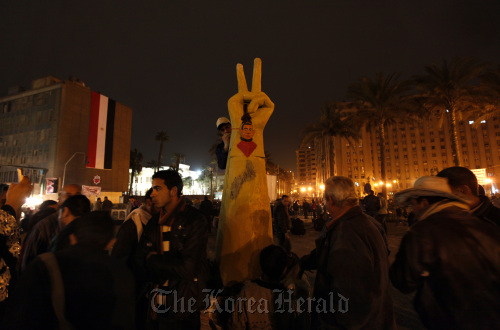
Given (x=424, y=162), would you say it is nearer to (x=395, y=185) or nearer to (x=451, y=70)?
(x=395, y=185)

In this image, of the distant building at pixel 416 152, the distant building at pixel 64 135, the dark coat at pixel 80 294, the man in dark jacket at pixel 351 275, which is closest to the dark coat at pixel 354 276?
the man in dark jacket at pixel 351 275

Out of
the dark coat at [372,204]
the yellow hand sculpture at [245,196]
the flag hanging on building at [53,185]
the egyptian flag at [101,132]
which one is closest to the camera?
the yellow hand sculpture at [245,196]

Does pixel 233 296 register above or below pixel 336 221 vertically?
below

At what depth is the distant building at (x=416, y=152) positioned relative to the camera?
269 feet

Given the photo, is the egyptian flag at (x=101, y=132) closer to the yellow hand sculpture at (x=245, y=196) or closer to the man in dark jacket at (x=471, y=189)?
the yellow hand sculpture at (x=245, y=196)

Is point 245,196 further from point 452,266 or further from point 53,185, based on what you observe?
point 53,185

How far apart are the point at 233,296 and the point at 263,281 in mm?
360

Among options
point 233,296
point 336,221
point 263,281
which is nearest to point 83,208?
point 233,296

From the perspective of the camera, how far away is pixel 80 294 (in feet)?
4.40

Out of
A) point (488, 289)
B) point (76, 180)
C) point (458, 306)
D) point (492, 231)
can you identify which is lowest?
point (458, 306)

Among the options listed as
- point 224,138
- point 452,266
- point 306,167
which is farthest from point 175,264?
point 306,167

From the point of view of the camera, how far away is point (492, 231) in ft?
5.62

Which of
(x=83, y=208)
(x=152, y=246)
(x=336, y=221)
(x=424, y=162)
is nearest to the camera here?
(x=336, y=221)

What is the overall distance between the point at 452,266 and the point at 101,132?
162 feet
